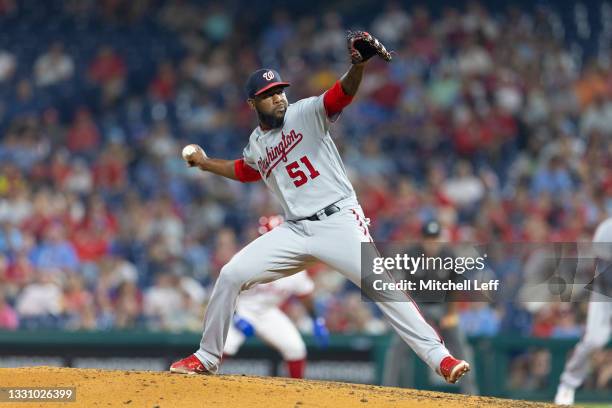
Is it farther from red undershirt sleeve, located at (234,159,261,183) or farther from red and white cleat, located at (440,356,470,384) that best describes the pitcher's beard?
red and white cleat, located at (440,356,470,384)

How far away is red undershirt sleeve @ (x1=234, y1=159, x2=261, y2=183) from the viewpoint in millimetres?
6730

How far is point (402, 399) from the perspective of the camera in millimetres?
6086

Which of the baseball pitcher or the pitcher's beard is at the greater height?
the pitcher's beard

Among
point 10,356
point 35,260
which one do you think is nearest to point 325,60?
point 35,260

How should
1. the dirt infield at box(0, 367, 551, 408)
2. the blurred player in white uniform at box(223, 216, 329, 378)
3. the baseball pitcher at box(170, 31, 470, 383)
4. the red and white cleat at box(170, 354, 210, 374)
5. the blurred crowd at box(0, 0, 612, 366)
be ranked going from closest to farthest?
1. the dirt infield at box(0, 367, 551, 408)
2. the baseball pitcher at box(170, 31, 470, 383)
3. the red and white cleat at box(170, 354, 210, 374)
4. the blurred player in white uniform at box(223, 216, 329, 378)
5. the blurred crowd at box(0, 0, 612, 366)

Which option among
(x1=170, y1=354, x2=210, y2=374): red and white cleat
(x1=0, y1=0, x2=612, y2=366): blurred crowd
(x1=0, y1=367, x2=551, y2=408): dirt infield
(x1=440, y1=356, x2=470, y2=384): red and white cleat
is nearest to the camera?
(x1=0, y1=367, x2=551, y2=408): dirt infield

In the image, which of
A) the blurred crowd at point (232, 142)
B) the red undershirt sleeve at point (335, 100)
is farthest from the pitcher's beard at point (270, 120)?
the blurred crowd at point (232, 142)

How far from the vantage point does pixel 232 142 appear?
14.5m

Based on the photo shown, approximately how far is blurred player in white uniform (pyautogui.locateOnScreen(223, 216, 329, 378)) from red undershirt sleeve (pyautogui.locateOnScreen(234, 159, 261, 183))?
2.77 meters

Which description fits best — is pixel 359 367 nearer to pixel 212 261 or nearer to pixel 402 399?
pixel 212 261

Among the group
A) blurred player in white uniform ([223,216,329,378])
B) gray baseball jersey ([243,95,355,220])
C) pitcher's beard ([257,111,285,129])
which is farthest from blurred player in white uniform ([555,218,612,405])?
pitcher's beard ([257,111,285,129])

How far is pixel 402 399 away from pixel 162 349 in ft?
17.9

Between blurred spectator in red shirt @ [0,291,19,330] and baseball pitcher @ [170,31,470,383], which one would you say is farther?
blurred spectator in red shirt @ [0,291,19,330]

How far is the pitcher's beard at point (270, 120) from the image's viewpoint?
252 inches
